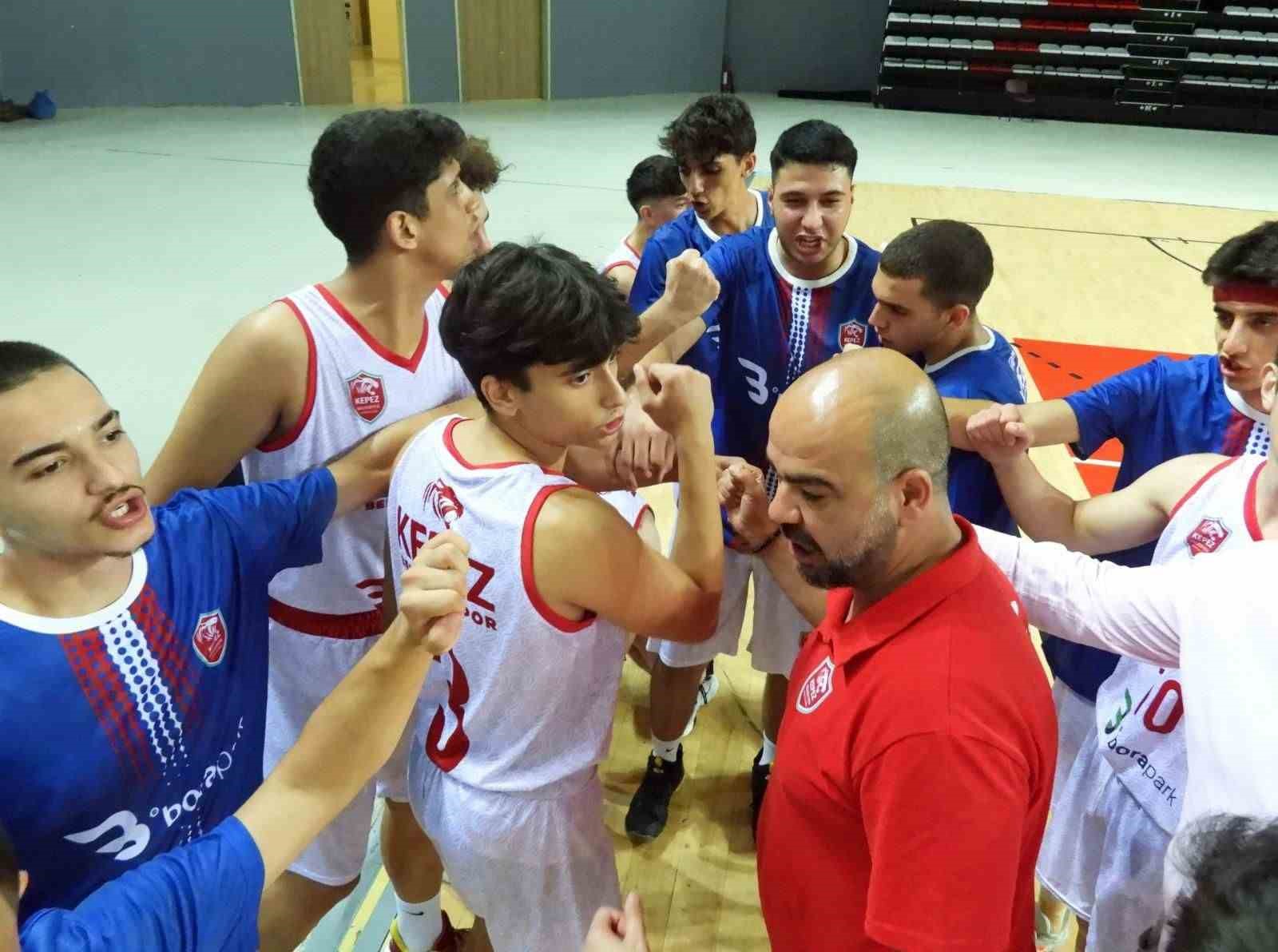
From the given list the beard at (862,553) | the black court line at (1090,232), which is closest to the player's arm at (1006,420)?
the beard at (862,553)

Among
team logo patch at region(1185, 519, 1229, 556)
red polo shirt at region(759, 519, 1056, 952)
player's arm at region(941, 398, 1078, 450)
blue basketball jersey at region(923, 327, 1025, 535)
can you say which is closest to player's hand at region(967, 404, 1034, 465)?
player's arm at region(941, 398, 1078, 450)

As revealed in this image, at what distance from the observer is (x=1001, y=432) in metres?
2.23

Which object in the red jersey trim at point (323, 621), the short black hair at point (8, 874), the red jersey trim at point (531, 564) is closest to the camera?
Result: the short black hair at point (8, 874)

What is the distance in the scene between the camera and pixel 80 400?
155 cm

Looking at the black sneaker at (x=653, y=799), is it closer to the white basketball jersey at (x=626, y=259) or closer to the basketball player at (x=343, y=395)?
the basketball player at (x=343, y=395)

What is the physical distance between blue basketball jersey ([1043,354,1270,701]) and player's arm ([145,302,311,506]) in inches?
79.3

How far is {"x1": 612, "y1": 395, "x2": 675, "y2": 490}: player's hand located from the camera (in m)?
2.15

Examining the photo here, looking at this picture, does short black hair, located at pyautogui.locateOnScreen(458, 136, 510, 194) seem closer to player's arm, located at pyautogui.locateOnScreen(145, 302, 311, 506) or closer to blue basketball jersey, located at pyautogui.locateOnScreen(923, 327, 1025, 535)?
player's arm, located at pyautogui.locateOnScreen(145, 302, 311, 506)

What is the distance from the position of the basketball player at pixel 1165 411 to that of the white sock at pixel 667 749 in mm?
A: 1307

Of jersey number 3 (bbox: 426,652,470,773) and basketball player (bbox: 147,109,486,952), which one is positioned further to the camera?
basketball player (bbox: 147,109,486,952)

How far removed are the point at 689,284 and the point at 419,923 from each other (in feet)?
6.48

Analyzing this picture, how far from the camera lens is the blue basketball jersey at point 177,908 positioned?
1.22 metres

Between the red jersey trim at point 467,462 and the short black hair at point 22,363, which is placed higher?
the short black hair at point 22,363

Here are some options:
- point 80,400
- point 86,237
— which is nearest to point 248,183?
point 86,237
